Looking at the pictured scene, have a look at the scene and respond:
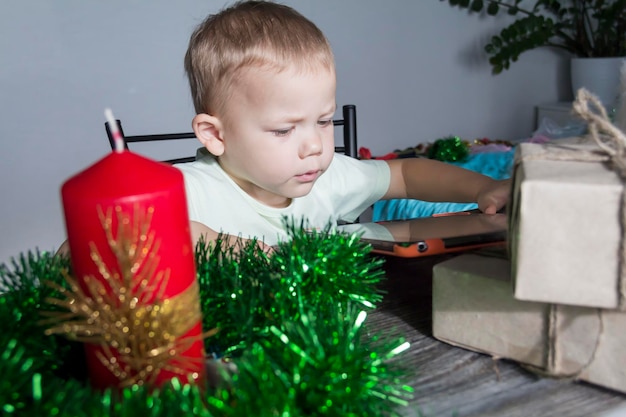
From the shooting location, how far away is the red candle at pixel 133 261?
0.29 m

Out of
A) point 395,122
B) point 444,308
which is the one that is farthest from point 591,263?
point 395,122

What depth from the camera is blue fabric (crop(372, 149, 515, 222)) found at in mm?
1437

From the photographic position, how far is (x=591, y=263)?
34cm

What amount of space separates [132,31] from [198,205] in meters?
1.35

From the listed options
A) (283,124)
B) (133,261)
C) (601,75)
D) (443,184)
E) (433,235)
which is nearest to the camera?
(133,261)

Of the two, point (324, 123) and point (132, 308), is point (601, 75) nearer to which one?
point (324, 123)

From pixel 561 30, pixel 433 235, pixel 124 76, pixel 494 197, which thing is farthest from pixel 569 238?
pixel 561 30

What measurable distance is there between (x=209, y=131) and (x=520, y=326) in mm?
532

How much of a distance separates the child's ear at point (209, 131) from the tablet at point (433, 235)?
0.28m

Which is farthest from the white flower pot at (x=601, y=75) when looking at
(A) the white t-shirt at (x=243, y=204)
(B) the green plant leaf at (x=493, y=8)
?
(A) the white t-shirt at (x=243, y=204)

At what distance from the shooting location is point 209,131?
81 cm

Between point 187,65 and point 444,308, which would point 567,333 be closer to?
point 444,308

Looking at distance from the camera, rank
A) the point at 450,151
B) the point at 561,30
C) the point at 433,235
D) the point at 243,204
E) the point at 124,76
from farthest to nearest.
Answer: the point at 561,30, the point at 124,76, the point at 450,151, the point at 243,204, the point at 433,235

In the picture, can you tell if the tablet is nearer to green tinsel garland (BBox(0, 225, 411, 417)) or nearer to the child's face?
green tinsel garland (BBox(0, 225, 411, 417))
